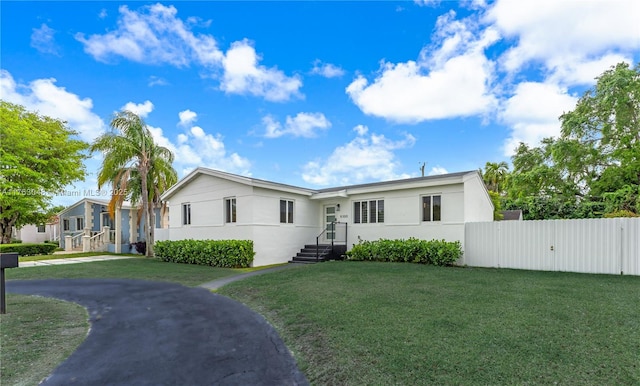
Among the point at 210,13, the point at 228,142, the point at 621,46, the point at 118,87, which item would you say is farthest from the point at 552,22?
the point at 118,87

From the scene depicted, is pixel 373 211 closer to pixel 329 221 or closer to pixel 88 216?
pixel 329 221

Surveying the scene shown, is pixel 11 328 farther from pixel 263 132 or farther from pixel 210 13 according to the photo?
pixel 263 132

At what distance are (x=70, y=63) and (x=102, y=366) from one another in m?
15.0

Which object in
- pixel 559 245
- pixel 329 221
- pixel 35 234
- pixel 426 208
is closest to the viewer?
pixel 559 245

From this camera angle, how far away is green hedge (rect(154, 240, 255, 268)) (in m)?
12.6

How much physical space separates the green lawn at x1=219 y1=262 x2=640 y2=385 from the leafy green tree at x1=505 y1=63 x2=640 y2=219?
1436 cm

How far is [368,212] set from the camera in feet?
47.2

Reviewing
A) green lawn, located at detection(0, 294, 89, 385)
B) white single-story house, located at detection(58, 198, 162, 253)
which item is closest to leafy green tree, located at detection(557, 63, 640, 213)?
green lawn, located at detection(0, 294, 89, 385)

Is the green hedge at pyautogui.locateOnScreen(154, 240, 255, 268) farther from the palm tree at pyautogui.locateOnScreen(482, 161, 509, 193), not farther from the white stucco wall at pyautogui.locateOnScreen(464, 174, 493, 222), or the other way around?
the palm tree at pyautogui.locateOnScreen(482, 161, 509, 193)

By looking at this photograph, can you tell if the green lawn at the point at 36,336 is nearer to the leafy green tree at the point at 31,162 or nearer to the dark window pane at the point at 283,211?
the dark window pane at the point at 283,211

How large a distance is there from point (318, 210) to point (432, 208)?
228 inches

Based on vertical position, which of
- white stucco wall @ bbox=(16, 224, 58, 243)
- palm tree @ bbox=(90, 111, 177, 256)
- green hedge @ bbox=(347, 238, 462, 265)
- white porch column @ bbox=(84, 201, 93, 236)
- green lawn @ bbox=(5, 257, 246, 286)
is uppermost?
palm tree @ bbox=(90, 111, 177, 256)

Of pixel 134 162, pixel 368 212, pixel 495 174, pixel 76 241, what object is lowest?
pixel 76 241

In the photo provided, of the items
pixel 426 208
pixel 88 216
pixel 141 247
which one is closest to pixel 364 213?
pixel 426 208
